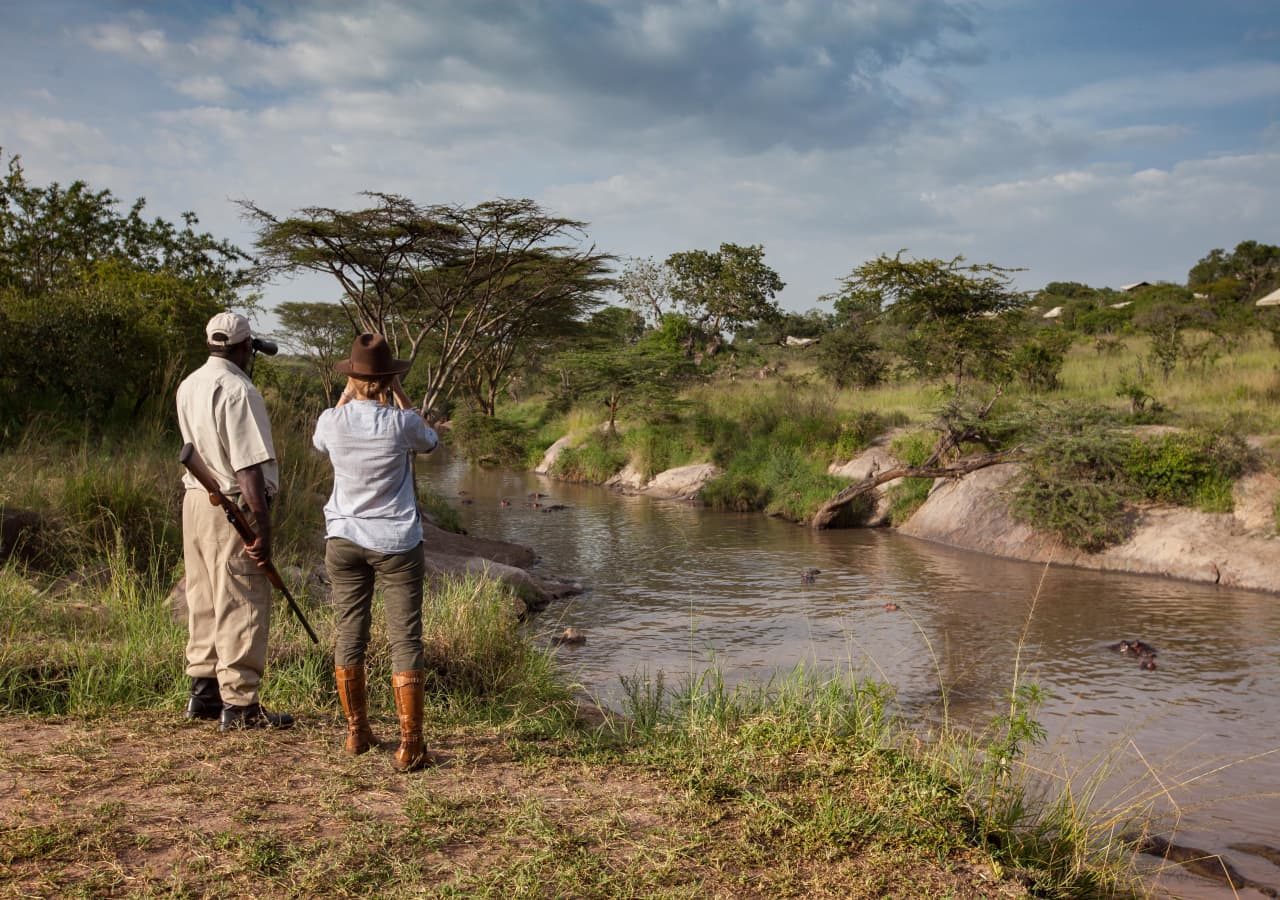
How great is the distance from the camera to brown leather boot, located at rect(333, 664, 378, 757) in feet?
11.9

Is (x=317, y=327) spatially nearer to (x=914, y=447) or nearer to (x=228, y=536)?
(x=914, y=447)

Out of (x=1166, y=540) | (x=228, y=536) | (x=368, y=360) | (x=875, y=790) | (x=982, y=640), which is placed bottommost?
(x=982, y=640)

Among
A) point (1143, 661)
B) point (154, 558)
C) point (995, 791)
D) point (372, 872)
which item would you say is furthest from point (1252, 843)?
point (154, 558)

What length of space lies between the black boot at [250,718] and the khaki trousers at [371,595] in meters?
0.47

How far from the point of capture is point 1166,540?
37.0ft

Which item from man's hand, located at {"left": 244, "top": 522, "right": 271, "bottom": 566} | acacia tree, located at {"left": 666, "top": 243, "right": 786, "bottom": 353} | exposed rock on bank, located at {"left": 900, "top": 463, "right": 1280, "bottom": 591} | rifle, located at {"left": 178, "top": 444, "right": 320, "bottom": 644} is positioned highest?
acacia tree, located at {"left": 666, "top": 243, "right": 786, "bottom": 353}

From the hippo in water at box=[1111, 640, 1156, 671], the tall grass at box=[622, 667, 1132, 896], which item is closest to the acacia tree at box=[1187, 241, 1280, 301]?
the hippo in water at box=[1111, 640, 1156, 671]

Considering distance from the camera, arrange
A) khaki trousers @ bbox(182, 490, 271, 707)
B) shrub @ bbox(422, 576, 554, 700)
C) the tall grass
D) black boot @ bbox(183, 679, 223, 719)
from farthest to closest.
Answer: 1. shrub @ bbox(422, 576, 554, 700)
2. black boot @ bbox(183, 679, 223, 719)
3. khaki trousers @ bbox(182, 490, 271, 707)
4. the tall grass

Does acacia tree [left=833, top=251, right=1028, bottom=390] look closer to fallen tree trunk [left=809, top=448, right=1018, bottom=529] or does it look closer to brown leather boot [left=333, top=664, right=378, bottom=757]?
fallen tree trunk [left=809, top=448, right=1018, bottom=529]

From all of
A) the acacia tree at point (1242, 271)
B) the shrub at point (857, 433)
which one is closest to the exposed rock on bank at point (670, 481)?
the shrub at point (857, 433)

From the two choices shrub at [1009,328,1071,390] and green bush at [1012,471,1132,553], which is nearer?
green bush at [1012,471,1132,553]

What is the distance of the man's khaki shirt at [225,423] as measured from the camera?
374cm

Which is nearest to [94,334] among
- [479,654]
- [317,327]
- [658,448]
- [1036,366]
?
[479,654]

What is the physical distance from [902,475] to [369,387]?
12.4 metres
